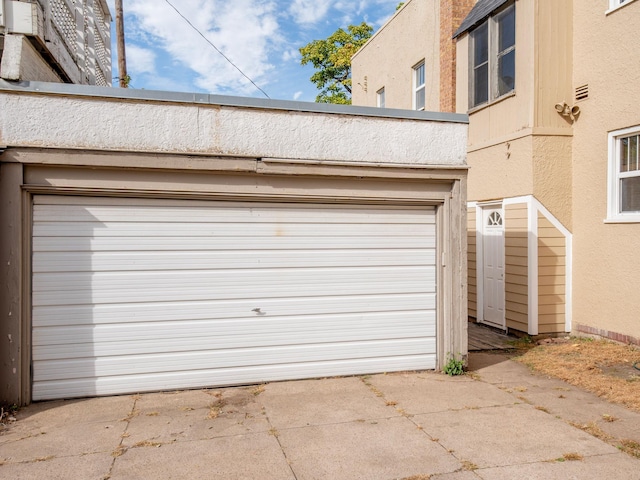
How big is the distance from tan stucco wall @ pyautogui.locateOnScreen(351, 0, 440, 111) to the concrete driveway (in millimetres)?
8055

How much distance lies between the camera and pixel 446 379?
6242 mm

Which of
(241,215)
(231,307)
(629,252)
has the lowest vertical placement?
(231,307)

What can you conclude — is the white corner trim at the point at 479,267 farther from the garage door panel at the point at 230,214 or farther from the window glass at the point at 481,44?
the garage door panel at the point at 230,214

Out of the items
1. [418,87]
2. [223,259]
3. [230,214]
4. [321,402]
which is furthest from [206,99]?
[418,87]

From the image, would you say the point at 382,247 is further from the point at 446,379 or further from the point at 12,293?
the point at 12,293

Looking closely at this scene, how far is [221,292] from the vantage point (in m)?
5.93

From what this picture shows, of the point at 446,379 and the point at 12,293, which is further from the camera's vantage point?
the point at 446,379

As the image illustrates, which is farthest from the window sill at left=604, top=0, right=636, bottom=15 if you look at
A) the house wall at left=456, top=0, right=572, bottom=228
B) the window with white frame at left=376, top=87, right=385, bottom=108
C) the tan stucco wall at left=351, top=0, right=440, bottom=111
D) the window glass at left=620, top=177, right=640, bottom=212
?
the window with white frame at left=376, top=87, right=385, bottom=108

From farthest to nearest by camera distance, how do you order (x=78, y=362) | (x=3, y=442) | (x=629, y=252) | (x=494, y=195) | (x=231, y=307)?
(x=494, y=195)
(x=629, y=252)
(x=231, y=307)
(x=78, y=362)
(x=3, y=442)

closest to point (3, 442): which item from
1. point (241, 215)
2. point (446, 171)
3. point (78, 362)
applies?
point (78, 362)

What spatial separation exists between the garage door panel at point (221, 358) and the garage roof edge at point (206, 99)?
9.28 feet

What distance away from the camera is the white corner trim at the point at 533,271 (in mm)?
8438

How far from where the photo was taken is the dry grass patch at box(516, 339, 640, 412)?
5793 millimetres

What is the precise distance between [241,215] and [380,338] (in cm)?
233
